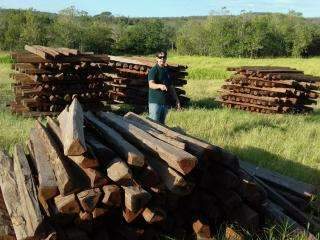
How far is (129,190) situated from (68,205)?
0.57 m

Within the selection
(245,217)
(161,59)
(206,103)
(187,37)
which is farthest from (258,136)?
(187,37)

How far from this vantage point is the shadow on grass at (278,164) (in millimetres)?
8656

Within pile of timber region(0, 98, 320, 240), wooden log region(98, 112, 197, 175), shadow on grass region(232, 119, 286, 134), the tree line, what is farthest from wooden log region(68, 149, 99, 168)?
the tree line

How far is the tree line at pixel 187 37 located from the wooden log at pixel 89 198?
60.0 m

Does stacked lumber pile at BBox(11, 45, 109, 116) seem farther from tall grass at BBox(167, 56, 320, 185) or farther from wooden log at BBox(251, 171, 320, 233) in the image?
wooden log at BBox(251, 171, 320, 233)

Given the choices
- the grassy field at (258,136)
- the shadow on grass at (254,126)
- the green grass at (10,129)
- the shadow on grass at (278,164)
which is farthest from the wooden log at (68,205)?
the shadow on grass at (254,126)

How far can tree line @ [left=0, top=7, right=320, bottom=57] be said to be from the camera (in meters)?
64.4

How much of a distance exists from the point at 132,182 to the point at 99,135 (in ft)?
6.07

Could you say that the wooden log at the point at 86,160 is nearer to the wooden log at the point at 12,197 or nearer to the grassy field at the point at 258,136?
the wooden log at the point at 12,197

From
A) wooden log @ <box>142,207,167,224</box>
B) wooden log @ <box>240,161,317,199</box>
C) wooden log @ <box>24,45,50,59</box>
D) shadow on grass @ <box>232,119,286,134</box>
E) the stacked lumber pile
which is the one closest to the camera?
wooden log @ <box>142,207,167,224</box>

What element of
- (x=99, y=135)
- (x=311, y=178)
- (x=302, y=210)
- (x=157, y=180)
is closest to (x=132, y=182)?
(x=157, y=180)

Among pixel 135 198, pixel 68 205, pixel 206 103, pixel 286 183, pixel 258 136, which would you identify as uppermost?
pixel 135 198

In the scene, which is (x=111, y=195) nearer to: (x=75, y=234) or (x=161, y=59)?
(x=75, y=234)

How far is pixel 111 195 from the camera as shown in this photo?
189 inches
